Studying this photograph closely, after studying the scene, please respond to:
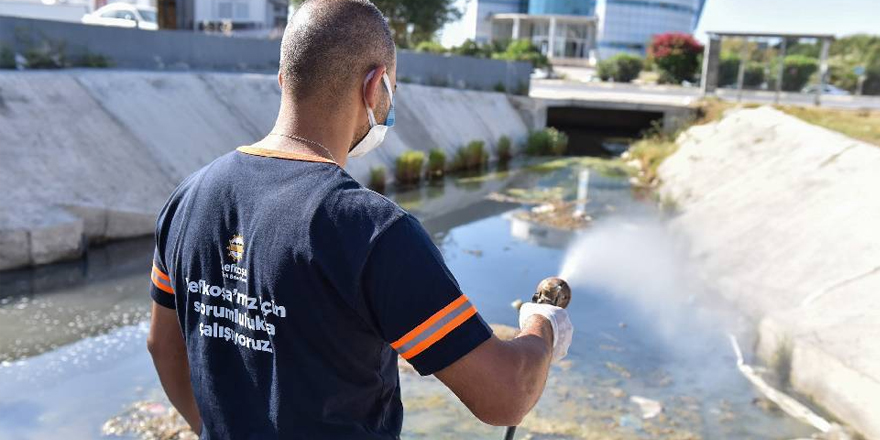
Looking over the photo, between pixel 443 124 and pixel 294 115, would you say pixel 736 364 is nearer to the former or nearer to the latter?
pixel 294 115

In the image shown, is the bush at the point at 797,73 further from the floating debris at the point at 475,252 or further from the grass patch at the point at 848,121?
the floating debris at the point at 475,252

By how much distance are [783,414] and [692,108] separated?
18362 mm

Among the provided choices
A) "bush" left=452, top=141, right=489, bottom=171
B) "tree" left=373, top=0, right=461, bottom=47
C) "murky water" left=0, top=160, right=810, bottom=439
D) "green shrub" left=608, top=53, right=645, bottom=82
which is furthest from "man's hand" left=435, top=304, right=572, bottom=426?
"green shrub" left=608, top=53, right=645, bottom=82

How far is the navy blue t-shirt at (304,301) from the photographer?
1.65m

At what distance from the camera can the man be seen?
5.44 feet

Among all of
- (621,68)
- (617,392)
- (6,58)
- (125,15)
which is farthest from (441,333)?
(621,68)

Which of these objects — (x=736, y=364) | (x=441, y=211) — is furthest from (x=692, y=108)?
(x=736, y=364)

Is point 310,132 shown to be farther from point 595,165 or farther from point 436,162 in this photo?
point 595,165

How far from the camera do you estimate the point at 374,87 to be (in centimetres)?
198

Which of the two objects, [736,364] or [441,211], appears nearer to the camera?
[736,364]

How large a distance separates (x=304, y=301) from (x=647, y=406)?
5085mm

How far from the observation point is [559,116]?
28.9m

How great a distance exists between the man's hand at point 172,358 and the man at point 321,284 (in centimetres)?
19

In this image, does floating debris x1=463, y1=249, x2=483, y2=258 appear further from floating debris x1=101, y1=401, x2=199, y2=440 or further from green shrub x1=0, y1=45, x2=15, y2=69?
green shrub x1=0, y1=45, x2=15, y2=69
